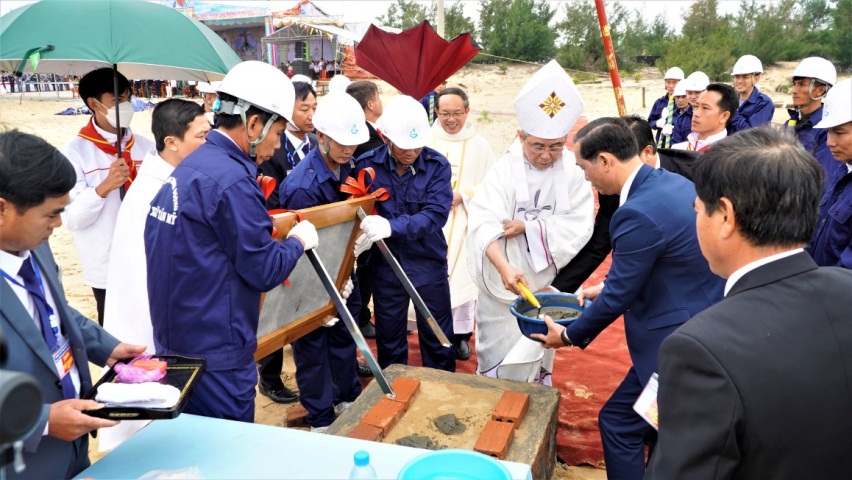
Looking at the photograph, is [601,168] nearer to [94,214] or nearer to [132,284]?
[132,284]

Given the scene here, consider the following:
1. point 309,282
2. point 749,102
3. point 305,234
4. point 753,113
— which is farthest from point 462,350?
point 749,102

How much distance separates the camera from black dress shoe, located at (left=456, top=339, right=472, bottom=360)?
518 centimetres

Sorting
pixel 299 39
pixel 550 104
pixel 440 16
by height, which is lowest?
pixel 550 104

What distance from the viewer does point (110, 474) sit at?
173 cm

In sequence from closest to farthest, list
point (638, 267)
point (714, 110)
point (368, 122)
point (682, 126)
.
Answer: point (638, 267) → point (368, 122) → point (714, 110) → point (682, 126)

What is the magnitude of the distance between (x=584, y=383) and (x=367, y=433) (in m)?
2.43

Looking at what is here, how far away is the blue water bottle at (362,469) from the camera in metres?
1.60

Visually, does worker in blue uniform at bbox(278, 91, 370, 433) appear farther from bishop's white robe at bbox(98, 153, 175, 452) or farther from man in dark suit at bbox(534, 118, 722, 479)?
man in dark suit at bbox(534, 118, 722, 479)

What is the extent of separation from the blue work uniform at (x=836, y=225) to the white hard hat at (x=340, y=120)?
100 inches

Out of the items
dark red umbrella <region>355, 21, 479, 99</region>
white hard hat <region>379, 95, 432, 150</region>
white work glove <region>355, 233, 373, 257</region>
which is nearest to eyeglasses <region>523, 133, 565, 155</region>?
white hard hat <region>379, 95, 432, 150</region>

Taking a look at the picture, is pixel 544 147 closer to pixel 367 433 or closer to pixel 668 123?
pixel 367 433

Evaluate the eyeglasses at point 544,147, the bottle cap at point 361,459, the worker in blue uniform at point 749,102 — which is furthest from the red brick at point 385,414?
the worker in blue uniform at point 749,102

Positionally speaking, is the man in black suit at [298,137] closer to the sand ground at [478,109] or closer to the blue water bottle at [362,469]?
the sand ground at [478,109]

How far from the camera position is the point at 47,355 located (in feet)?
5.66
